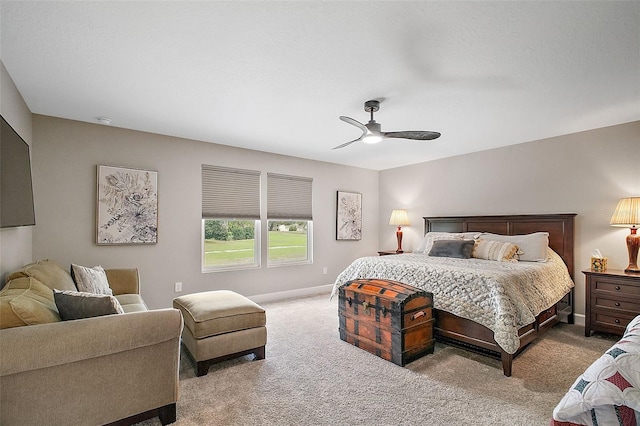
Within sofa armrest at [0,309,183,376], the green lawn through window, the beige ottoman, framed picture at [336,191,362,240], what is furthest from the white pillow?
framed picture at [336,191,362,240]

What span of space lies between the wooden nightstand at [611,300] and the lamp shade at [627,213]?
0.55 metres

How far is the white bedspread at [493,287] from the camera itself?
2646 millimetres

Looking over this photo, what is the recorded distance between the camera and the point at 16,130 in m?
2.74

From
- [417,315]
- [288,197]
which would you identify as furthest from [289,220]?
[417,315]

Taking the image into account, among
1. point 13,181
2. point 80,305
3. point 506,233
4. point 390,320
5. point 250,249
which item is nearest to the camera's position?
point 80,305

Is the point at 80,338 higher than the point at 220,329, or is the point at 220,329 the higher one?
the point at 80,338

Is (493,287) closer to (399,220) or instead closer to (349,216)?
(399,220)

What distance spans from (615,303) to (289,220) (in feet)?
14.3

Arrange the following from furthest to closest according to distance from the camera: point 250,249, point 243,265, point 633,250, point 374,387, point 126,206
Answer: point 250,249 → point 243,265 → point 126,206 → point 633,250 → point 374,387

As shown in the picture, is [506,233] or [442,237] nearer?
[506,233]

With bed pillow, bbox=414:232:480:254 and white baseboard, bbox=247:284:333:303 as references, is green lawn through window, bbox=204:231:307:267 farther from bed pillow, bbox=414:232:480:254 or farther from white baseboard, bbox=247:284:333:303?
bed pillow, bbox=414:232:480:254

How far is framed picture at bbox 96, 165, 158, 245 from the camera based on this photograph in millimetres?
3752

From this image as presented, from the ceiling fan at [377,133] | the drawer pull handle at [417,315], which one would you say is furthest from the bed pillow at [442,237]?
the ceiling fan at [377,133]

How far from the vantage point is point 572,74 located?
8.18 ft
